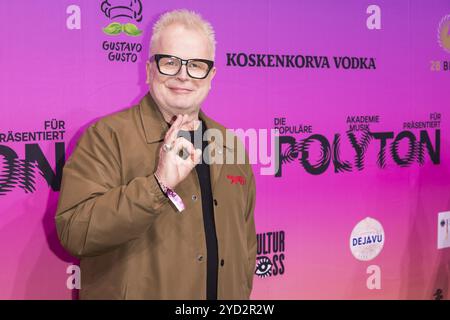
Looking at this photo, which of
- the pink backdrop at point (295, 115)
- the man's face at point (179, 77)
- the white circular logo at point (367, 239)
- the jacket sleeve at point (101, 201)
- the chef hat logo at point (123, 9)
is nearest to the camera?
the jacket sleeve at point (101, 201)

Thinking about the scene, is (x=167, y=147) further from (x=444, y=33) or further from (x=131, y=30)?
(x=444, y=33)

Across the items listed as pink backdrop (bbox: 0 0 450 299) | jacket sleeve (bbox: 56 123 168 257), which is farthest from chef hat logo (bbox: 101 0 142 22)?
jacket sleeve (bbox: 56 123 168 257)

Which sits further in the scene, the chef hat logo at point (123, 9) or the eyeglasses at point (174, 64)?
the chef hat logo at point (123, 9)

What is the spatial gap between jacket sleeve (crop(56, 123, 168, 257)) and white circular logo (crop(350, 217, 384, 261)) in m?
1.74

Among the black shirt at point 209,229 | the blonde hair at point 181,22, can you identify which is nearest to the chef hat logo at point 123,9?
the blonde hair at point 181,22

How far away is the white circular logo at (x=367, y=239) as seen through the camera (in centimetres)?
336

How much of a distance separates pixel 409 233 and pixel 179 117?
209 centimetres

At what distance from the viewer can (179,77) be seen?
2.12 meters

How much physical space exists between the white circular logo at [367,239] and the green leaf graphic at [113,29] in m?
1.73

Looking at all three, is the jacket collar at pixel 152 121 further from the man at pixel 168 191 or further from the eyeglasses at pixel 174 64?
the eyeglasses at pixel 174 64

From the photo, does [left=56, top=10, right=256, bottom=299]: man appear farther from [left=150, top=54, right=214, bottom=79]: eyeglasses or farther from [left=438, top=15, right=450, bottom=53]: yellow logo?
[left=438, top=15, right=450, bottom=53]: yellow logo

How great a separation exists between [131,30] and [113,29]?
0.26 ft

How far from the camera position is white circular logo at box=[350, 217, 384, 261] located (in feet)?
11.0

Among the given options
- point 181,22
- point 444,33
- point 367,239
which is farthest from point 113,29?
point 444,33
